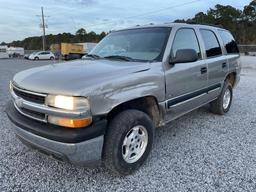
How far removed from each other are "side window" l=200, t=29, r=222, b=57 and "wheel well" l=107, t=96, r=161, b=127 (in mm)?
1824

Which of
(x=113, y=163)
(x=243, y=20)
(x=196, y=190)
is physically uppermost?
(x=243, y=20)

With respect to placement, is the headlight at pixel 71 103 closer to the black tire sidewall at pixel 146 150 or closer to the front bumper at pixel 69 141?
the front bumper at pixel 69 141

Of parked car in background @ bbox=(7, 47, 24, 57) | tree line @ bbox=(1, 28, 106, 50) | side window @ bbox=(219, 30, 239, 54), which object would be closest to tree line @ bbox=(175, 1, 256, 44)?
tree line @ bbox=(1, 28, 106, 50)

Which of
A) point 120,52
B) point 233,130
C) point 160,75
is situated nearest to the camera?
point 160,75

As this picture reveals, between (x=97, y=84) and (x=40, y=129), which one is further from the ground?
(x=97, y=84)

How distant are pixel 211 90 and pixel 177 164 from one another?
80.6 inches

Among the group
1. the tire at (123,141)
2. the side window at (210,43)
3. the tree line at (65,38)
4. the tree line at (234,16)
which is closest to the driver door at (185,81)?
the side window at (210,43)

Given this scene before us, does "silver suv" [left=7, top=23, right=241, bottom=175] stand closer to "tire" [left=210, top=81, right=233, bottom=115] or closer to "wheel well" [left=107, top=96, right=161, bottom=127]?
"wheel well" [left=107, top=96, right=161, bottom=127]

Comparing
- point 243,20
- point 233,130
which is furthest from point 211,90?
point 243,20

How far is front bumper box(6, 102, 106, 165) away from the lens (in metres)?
2.77

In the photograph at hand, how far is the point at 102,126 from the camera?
2.91 meters

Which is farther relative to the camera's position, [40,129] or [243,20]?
[243,20]

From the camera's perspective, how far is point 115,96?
303 cm

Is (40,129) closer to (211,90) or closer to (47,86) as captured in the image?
(47,86)
